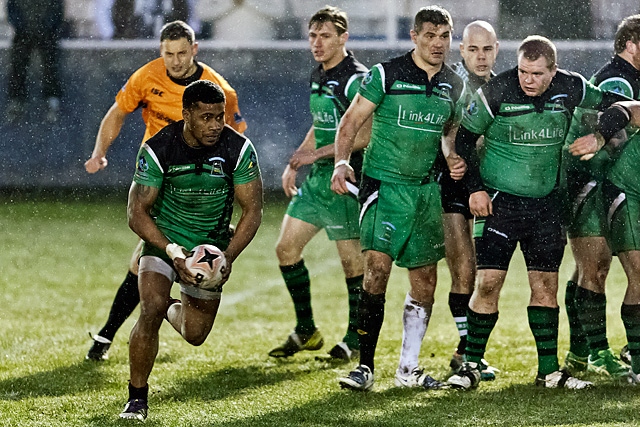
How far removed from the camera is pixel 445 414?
6449mm

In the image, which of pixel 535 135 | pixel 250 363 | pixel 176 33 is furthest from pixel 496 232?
pixel 176 33

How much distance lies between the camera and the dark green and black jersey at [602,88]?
7.30 metres

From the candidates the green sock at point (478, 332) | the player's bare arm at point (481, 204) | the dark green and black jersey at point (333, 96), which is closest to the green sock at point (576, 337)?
the green sock at point (478, 332)

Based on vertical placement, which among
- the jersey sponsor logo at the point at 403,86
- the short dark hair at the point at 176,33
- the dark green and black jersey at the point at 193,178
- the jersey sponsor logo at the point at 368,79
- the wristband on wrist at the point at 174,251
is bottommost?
the wristband on wrist at the point at 174,251

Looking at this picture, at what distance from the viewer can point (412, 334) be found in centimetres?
732

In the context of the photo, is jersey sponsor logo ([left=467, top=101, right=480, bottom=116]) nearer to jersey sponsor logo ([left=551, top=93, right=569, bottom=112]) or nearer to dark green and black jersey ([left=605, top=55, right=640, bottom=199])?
jersey sponsor logo ([left=551, top=93, right=569, bottom=112])

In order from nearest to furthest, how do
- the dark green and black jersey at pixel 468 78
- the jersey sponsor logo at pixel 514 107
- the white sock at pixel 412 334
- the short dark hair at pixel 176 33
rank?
the jersey sponsor logo at pixel 514 107
the white sock at pixel 412 334
the dark green and black jersey at pixel 468 78
the short dark hair at pixel 176 33

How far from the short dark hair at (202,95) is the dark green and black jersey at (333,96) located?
6.06 ft

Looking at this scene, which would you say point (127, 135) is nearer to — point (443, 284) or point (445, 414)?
point (443, 284)

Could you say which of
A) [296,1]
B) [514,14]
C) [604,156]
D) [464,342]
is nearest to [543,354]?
[464,342]

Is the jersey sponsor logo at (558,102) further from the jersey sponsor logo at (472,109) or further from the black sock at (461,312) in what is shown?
the black sock at (461,312)

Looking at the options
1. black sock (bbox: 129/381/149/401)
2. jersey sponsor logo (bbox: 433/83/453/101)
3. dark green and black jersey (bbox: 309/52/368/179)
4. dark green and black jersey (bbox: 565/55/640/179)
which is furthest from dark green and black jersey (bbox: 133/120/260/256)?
dark green and black jersey (bbox: 565/55/640/179)

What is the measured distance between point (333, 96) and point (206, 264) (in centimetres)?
229

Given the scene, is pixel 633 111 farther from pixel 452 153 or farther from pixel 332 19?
pixel 332 19
